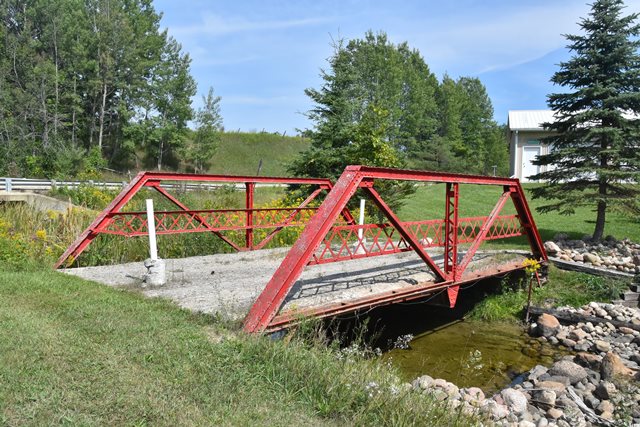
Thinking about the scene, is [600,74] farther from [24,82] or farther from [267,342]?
[24,82]

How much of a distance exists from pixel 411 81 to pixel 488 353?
40982mm

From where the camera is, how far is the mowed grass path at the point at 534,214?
15.4m

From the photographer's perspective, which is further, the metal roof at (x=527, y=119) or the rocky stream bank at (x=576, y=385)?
the metal roof at (x=527, y=119)

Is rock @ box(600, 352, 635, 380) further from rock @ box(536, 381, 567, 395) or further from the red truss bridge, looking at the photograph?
the red truss bridge

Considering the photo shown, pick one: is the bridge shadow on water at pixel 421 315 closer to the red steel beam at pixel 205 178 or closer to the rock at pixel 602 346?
the rock at pixel 602 346

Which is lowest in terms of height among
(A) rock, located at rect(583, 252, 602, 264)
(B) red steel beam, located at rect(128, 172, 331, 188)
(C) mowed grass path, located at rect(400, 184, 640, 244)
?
(A) rock, located at rect(583, 252, 602, 264)

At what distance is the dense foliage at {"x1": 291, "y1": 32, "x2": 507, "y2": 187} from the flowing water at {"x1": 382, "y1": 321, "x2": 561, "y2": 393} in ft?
22.7

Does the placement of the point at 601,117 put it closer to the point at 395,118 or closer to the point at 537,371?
the point at 537,371

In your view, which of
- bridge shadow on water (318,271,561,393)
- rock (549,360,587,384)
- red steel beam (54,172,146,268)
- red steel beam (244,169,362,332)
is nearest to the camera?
red steel beam (244,169,362,332)

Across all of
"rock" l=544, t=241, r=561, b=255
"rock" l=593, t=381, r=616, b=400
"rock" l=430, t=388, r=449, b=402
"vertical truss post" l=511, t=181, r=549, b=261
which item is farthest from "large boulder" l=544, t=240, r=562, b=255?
"rock" l=430, t=388, r=449, b=402

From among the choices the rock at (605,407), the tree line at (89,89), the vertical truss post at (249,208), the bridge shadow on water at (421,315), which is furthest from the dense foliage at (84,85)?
the rock at (605,407)

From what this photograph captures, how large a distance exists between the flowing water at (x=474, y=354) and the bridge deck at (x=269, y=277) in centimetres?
116

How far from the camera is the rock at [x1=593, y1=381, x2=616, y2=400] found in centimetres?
605

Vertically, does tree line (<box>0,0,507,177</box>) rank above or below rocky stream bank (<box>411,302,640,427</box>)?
above
